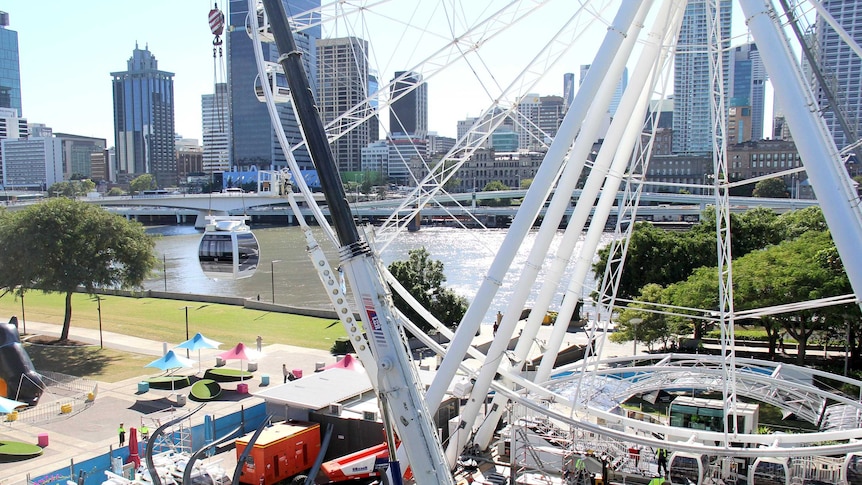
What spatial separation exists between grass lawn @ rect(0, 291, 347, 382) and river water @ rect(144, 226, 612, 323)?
4.05 meters

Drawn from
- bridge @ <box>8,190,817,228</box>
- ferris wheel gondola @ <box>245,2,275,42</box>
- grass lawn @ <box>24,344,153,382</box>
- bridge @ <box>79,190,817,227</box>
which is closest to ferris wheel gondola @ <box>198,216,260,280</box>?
grass lawn @ <box>24,344,153,382</box>

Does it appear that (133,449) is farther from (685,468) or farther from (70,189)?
(70,189)

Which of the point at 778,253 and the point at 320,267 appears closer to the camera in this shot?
the point at 320,267

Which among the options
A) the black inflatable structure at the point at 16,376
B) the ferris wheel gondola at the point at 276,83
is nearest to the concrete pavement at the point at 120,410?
the black inflatable structure at the point at 16,376

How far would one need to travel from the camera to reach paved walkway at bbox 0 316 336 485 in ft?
62.4

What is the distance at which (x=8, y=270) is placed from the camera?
3338cm

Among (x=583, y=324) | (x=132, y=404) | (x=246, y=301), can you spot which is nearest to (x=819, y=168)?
(x=132, y=404)

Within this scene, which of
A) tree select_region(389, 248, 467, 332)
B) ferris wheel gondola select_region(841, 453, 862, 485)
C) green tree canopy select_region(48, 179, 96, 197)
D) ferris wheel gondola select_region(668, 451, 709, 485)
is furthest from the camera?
green tree canopy select_region(48, 179, 96, 197)

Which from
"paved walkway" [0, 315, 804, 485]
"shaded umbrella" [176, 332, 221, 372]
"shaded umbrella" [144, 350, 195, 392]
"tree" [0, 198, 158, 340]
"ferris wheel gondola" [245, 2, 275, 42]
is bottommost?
"paved walkway" [0, 315, 804, 485]

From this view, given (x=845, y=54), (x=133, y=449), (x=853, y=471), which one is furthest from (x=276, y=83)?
(x=845, y=54)

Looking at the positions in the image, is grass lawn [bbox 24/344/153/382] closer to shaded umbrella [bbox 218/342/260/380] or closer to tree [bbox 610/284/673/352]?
shaded umbrella [bbox 218/342/260/380]

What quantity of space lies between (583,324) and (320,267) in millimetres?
27260

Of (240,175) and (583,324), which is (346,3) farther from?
(240,175)

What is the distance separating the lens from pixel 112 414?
76.2ft
